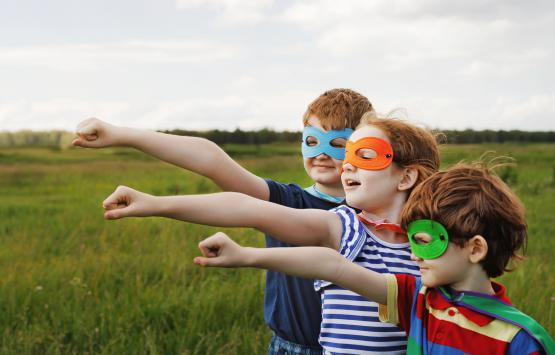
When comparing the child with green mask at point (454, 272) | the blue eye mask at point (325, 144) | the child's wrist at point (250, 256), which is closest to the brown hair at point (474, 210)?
the child with green mask at point (454, 272)

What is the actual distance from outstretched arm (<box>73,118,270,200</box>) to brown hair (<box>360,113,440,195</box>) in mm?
552

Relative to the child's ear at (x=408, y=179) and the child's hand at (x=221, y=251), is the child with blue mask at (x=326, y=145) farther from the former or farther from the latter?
the child's hand at (x=221, y=251)

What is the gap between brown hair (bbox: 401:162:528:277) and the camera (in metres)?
2.29

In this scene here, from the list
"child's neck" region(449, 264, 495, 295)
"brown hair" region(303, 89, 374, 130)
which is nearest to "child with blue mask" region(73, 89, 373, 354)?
"brown hair" region(303, 89, 374, 130)

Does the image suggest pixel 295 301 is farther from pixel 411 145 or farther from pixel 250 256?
pixel 250 256

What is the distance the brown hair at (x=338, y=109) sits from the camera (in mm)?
3082

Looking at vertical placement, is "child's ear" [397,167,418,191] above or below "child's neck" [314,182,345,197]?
above

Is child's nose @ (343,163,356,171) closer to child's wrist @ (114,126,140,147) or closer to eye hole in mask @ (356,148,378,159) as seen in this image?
eye hole in mask @ (356,148,378,159)

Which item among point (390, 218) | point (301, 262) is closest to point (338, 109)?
point (390, 218)

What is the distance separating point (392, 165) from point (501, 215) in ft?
1.56

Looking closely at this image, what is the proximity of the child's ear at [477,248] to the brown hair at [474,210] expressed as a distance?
0.02m

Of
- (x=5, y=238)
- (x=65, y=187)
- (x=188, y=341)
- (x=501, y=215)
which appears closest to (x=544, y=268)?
(x=188, y=341)

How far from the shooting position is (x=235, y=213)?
232 centimetres

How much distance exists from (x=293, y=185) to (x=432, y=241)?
97cm
